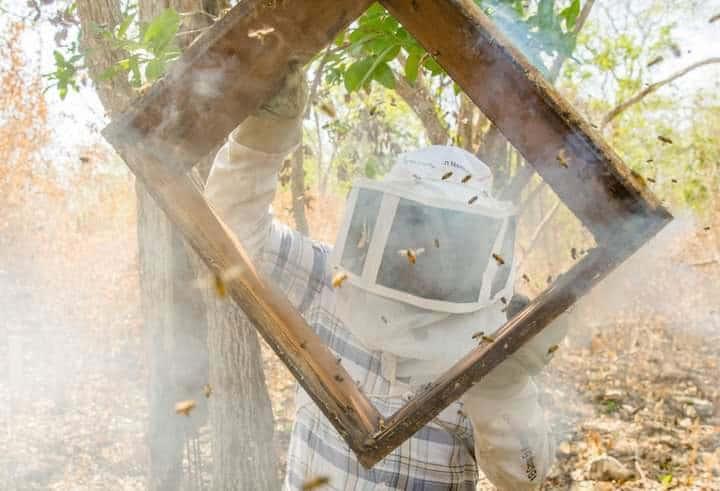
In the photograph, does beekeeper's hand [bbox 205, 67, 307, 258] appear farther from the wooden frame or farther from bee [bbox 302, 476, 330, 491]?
bee [bbox 302, 476, 330, 491]

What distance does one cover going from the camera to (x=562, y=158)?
1057mm

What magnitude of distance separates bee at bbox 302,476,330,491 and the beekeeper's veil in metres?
0.38

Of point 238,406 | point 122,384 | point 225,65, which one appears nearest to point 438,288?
point 225,65

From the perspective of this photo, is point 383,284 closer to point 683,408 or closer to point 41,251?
point 683,408

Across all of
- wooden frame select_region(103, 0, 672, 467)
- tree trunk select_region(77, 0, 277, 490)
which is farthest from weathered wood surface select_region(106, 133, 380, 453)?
tree trunk select_region(77, 0, 277, 490)

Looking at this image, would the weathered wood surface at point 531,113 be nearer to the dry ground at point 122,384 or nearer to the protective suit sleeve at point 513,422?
the protective suit sleeve at point 513,422

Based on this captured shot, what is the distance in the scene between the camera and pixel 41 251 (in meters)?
7.14

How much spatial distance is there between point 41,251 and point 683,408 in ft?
21.0

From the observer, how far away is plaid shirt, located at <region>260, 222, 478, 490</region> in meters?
1.79

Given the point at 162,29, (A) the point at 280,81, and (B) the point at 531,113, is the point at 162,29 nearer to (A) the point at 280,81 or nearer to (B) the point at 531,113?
(A) the point at 280,81

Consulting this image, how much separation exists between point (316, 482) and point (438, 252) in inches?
26.0

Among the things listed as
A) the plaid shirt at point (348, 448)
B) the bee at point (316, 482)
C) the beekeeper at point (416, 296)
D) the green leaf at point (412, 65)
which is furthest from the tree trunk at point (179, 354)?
the green leaf at point (412, 65)

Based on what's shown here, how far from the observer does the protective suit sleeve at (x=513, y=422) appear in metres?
1.48

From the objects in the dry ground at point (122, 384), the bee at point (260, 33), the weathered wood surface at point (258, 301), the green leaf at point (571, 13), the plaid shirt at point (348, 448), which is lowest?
the dry ground at point (122, 384)
